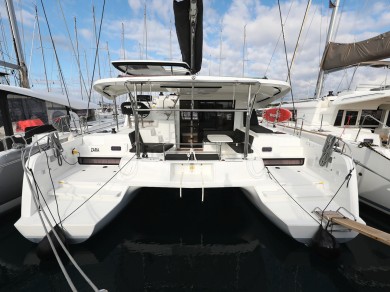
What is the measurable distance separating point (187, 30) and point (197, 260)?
4243mm

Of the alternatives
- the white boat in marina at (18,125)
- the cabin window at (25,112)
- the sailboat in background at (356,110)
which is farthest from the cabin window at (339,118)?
the cabin window at (25,112)

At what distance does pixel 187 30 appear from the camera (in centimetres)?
405

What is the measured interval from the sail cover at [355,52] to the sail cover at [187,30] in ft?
21.4

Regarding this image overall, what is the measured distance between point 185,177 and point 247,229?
1.49 metres

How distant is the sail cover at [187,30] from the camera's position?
3.72 m

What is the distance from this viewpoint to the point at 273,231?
350cm

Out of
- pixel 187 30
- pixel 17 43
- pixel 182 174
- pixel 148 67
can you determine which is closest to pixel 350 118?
pixel 187 30

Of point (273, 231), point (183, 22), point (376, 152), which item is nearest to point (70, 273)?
point (273, 231)

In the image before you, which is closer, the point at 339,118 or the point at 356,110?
the point at 356,110

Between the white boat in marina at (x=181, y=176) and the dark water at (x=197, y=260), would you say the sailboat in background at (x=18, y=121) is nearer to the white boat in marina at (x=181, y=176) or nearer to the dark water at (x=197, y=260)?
the dark water at (x=197, y=260)

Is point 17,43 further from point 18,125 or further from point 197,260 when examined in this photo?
point 197,260

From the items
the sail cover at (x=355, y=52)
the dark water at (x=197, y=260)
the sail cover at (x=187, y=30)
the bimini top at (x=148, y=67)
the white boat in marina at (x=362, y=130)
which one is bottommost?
the dark water at (x=197, y=260)

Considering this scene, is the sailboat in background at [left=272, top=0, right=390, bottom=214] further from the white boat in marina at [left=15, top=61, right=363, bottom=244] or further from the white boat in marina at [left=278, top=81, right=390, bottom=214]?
the white boat in marina at [left=15, top=61, right=363, bottom=244]

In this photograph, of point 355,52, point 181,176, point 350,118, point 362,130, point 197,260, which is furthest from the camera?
point 350,118
